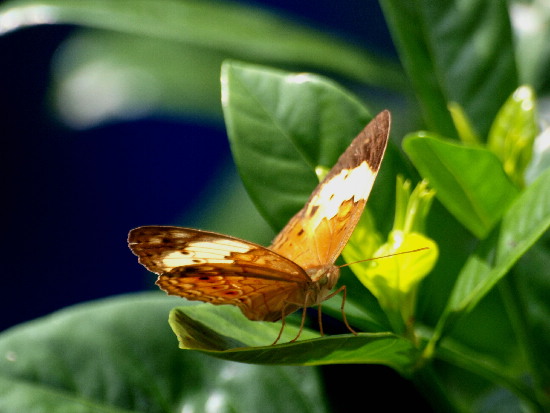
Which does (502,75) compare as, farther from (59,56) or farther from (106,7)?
(59,56)

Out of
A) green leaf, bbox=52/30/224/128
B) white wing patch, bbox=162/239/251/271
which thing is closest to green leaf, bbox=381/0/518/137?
white wing patch, bbox=162/239/251/271

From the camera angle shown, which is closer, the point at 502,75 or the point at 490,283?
the point at 490,283

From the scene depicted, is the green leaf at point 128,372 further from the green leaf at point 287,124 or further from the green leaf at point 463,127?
the green leaf at point 463,127

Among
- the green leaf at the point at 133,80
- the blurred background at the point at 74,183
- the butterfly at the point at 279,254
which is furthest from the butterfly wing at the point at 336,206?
the blurred background at the point at 74,183

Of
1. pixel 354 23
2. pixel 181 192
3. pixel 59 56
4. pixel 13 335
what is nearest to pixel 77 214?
pixel 181 192

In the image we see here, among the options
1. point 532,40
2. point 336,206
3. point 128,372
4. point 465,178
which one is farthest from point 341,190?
point 532,40

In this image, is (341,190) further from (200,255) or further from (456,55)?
(456,55)
